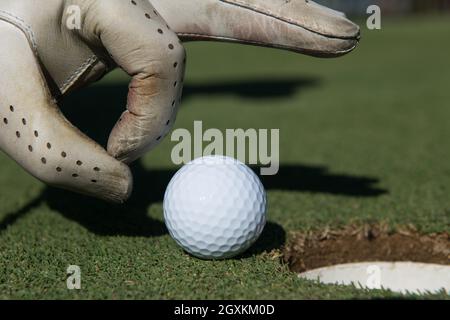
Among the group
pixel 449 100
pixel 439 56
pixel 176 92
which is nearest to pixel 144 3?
pixel 176 92

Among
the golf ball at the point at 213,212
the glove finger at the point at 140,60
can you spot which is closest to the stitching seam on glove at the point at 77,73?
the glove finger at the point at 140,60

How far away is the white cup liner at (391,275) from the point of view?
304 centimetres

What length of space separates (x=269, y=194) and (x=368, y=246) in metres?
0.83

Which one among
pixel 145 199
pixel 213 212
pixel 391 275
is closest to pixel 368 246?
pixel 391 275

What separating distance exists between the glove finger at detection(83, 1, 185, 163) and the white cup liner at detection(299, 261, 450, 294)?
113 cm

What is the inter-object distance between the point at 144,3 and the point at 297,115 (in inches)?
172

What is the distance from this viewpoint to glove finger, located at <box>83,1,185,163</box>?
2459 mm

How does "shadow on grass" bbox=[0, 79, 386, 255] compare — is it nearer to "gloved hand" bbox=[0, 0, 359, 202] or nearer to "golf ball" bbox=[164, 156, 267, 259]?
"golf ball" bbox=[164, 156, 267, 259]

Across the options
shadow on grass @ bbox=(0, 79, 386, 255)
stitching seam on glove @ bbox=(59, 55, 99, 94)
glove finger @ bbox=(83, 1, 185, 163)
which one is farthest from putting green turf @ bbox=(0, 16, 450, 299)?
stitching seam on glove @ bbox=(59, 55, 99, 94)

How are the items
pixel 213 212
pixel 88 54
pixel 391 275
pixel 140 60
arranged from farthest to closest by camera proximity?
1. pixel 391 275
2. pixel 88 54
3. pixel 213 212
4. pixel 140 60

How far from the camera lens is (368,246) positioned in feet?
10.4

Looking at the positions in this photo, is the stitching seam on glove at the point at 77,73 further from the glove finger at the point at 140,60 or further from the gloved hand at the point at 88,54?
the glove finger at the point at 140,60

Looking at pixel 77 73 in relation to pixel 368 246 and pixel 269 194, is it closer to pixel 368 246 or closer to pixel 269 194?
pixel 269 194

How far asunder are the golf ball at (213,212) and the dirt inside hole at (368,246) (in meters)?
0.42
